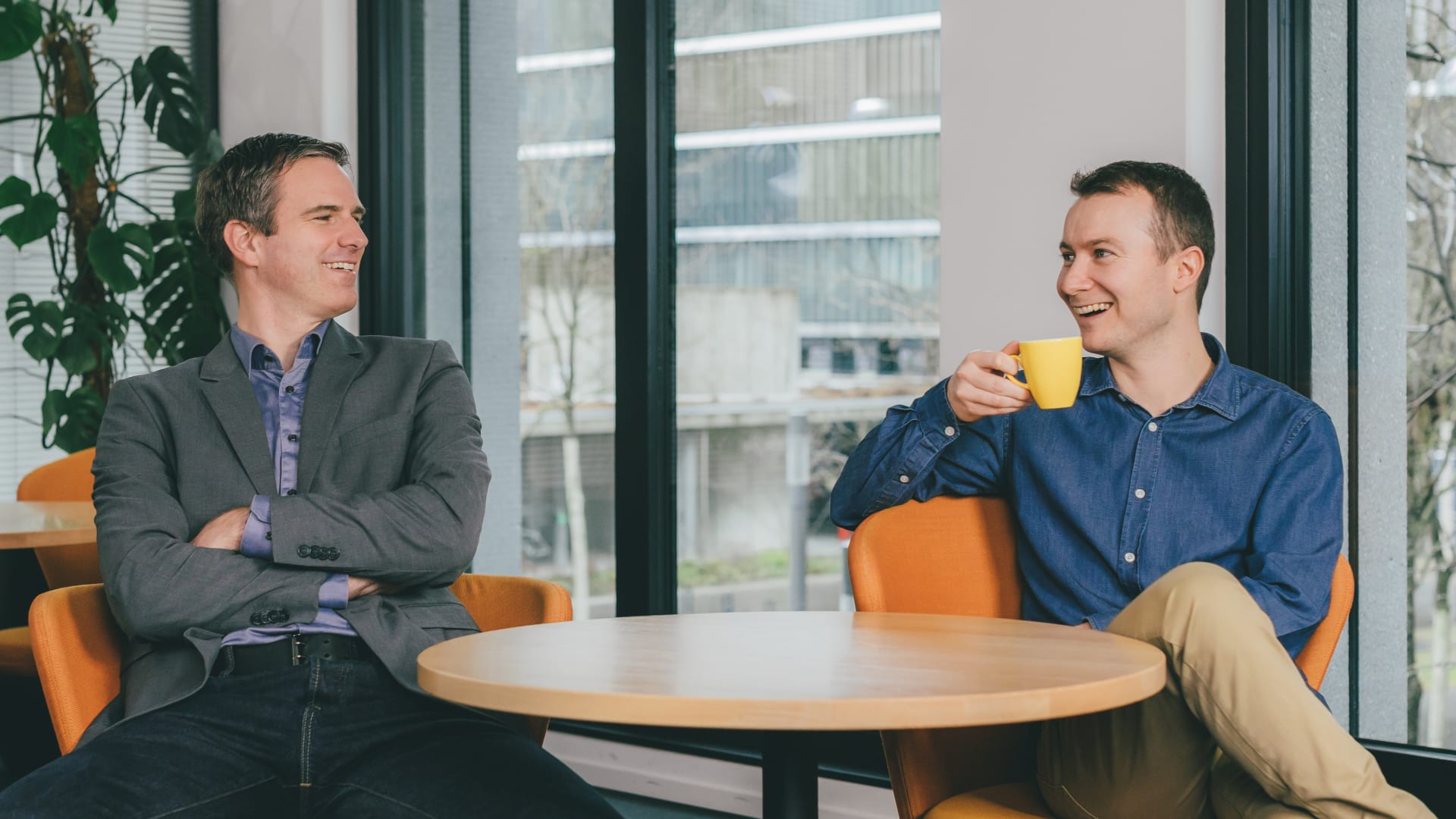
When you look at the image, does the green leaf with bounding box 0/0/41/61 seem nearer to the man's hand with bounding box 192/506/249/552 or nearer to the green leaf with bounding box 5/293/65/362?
the green leaf with bounding box 5/293/65/362

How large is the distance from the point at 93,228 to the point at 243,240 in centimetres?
224

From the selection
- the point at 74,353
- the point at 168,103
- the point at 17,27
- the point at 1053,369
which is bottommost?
the point at 1053,369

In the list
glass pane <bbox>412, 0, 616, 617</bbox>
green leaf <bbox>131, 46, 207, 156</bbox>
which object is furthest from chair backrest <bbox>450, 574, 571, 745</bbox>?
→ green leaf <bbox>131, 46, 207, 156</bbox>

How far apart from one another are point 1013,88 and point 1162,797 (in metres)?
1.53

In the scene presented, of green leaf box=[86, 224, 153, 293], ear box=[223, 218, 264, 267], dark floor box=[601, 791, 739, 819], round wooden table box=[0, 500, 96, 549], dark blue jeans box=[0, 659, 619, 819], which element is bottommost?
dark floor box=[601, 791, 739, 819]

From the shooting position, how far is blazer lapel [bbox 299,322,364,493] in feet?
6.96

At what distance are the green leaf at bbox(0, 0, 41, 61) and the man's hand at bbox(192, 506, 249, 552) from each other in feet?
8.00

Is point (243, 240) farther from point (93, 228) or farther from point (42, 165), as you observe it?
point (42, 165)

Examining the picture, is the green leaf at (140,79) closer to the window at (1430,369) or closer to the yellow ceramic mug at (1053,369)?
the yellow ceramic mug at (1053,369)

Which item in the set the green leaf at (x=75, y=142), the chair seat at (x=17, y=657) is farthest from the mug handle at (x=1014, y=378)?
the green leaf at (x=75, y=142)

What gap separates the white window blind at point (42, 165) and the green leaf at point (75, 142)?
2.07 ft

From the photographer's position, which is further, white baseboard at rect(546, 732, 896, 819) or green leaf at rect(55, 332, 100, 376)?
green leaf at rect(55, 332, 100, 376)

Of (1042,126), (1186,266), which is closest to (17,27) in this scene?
(1042,126)

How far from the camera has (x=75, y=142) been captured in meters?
3.92
